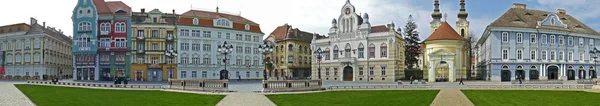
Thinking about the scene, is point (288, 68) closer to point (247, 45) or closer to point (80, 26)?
point (247, 45)

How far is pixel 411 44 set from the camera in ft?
270

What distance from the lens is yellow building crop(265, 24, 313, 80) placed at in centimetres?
8206

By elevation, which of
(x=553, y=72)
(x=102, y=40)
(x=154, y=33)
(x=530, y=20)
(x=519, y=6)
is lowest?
(x=553, y=72)

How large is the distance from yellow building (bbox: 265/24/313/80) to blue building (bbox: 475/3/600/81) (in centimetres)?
3090

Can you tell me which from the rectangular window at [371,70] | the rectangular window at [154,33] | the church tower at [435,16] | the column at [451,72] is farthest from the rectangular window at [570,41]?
the rectangular window at [154,33]

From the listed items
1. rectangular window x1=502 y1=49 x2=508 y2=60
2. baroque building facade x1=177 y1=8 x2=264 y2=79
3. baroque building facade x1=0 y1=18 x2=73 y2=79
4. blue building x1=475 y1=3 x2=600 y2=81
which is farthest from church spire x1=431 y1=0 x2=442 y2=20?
baroque building facade x1=0 y1=18 x2=73 y2=79

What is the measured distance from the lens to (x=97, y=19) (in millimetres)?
64875

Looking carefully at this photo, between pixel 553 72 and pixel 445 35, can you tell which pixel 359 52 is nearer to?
pixel 445 35

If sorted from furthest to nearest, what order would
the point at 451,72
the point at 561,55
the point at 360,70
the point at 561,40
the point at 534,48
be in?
the point at 360,70, the point at 561,55, the point at 561,40, the point at 534,48, the point at 451,72

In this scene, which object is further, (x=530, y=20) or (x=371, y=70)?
(x=371, y=70)

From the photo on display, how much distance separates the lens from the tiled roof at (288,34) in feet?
273

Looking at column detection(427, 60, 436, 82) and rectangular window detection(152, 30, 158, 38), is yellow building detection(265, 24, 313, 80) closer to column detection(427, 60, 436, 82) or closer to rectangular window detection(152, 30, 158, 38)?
rectangular window detection(152, 30, 158, 38)

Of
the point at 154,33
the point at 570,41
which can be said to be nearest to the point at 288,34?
the point at 154,33

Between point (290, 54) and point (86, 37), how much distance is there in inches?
1213
